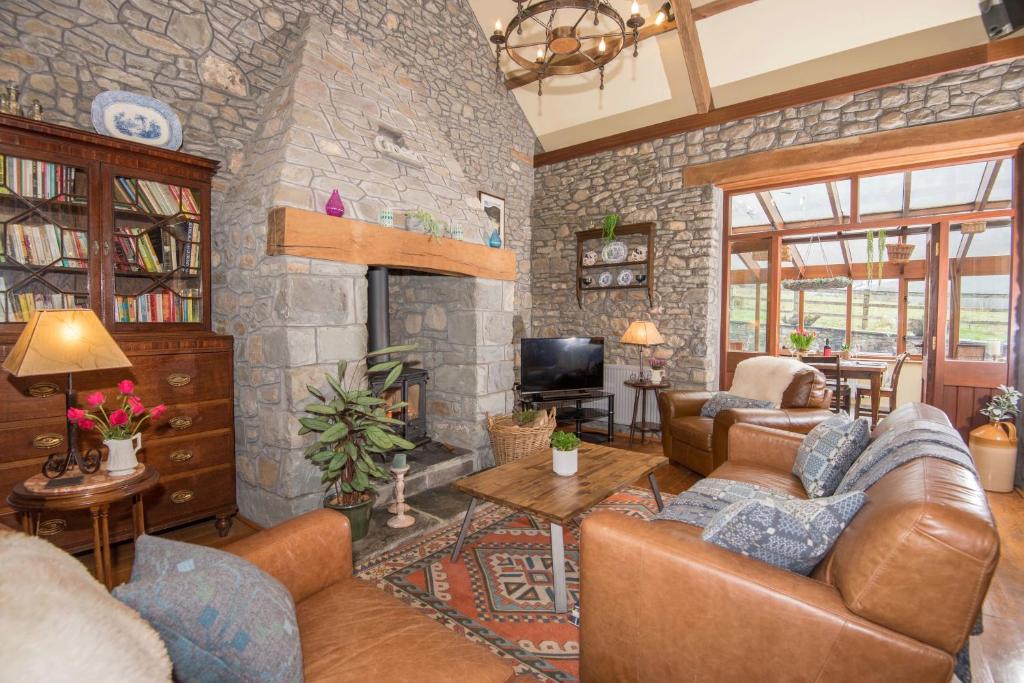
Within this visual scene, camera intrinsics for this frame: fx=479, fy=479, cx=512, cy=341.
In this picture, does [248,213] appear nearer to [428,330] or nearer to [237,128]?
[237,128]

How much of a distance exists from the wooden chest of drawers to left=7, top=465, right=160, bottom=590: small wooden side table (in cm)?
29

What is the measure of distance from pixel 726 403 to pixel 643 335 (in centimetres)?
117

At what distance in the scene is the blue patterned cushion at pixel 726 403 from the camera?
3889mm

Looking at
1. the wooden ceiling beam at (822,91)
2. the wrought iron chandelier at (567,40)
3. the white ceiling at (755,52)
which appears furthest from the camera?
the white ceiling at (755,52)

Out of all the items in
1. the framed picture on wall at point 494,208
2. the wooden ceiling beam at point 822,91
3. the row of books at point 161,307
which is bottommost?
the row of books at point 161,307

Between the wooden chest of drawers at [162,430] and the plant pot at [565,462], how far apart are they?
2.02 meters

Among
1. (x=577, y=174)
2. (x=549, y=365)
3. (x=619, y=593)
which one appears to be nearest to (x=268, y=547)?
(x=619, y=593)

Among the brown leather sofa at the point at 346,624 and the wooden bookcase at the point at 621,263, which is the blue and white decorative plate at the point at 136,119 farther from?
the wooden bookcase at the point at 621,263

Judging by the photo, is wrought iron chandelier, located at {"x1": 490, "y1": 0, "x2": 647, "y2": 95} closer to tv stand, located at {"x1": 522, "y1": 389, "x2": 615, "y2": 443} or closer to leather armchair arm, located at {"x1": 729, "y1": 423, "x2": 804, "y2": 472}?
leather armchair arm, located at {"x1": 729, "y1": 423, "x2": 804, "y2": 472}

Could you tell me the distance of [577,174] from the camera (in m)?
5.87

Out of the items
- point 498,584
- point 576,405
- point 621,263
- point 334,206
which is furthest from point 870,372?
point 334,206

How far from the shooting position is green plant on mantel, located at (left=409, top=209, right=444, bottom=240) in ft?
11.4

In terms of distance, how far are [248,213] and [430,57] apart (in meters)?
2.85

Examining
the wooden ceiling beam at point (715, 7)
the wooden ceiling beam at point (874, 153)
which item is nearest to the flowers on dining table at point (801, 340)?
the wooden ceiling beam at point (874, 153)
